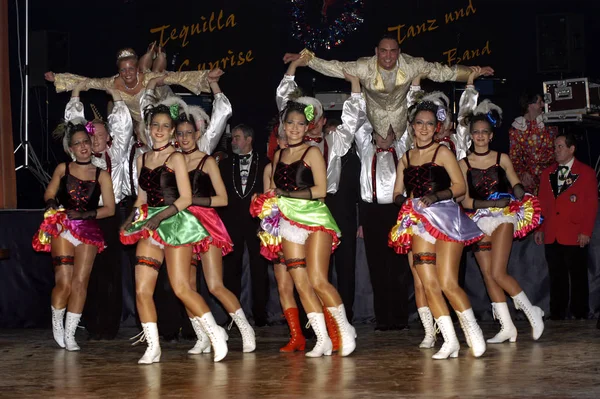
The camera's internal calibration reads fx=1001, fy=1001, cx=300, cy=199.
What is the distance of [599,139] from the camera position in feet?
38.8

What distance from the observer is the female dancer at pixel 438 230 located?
6.51 meters

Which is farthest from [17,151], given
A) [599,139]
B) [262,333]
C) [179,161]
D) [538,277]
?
[599,139]

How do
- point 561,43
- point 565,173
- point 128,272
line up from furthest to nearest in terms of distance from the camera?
point 561,43, point 565,173, point 128,272

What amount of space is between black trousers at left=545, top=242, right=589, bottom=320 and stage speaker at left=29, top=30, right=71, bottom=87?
5318 mm

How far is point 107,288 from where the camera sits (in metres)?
8.33

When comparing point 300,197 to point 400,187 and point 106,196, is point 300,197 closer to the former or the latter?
point 400,187

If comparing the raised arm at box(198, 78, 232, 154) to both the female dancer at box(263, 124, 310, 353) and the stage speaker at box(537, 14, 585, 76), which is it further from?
the stage speaker at box(537, 14, 585, 76)

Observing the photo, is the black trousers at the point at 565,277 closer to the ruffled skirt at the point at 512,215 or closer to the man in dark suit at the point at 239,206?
the ruffled skirt at the point at 512,215

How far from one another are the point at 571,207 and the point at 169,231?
13.6 ft

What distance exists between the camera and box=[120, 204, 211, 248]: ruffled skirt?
6.46m

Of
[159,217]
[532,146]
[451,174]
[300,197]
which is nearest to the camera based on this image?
[159,217]

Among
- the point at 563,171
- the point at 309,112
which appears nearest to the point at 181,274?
the point at 309,112

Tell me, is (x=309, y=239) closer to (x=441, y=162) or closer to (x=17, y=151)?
(x=441, y=162)

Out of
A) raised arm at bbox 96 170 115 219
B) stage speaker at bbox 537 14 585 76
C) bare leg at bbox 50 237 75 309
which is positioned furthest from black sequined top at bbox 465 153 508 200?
stage speaker at bbox 537 14 585 76
